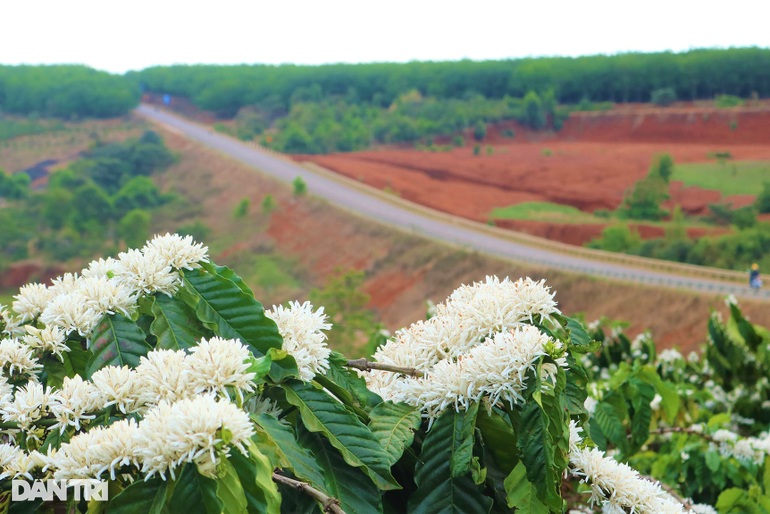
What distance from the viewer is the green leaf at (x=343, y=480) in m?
1.21

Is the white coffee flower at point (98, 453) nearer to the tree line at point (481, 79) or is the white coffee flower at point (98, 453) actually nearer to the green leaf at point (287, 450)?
the green leaf at point (287, 450)

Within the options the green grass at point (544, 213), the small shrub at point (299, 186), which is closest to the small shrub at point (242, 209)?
the small shrub at point (299, 186)

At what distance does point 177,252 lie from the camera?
4.61 feet

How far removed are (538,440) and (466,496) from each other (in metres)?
0.15

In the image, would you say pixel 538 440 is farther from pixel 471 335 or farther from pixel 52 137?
pixel 52 137

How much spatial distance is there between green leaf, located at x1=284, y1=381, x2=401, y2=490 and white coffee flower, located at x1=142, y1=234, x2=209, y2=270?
0.29 metres

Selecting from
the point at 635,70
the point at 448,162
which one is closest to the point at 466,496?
the point at 448,162

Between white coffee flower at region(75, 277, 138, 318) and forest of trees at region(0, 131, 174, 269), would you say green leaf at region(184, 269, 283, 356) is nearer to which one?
white coffee flower at region(75, 277, 138, 318)

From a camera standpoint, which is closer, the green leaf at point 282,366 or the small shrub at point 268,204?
the green leaf at point 282,366

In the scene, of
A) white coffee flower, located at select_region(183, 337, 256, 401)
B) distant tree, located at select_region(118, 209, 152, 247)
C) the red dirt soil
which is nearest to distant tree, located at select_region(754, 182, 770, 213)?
the red dirt soil

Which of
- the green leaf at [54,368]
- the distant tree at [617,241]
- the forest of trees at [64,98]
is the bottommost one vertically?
the distant tree at [617,241]

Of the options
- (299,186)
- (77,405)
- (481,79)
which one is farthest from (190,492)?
(481,79)

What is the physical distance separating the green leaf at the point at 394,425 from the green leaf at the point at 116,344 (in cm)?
38

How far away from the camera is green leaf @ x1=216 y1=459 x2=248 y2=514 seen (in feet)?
3.10
